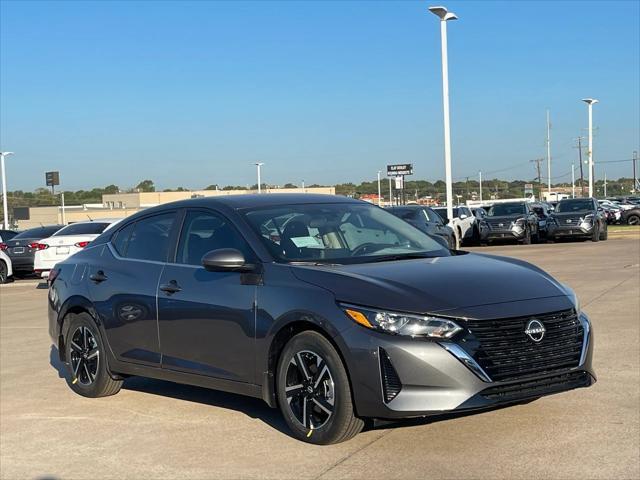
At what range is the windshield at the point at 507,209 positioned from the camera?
30.2m

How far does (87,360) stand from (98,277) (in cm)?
74

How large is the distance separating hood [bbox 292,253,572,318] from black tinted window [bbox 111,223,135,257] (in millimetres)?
2211

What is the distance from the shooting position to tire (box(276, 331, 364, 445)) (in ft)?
16.7

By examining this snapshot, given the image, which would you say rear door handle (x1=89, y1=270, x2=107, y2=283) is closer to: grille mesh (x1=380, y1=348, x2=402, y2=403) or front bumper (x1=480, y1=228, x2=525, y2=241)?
grille mesh (x1=380, y1=348, x2=402, y2=403)

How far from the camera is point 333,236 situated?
6133 millimetres

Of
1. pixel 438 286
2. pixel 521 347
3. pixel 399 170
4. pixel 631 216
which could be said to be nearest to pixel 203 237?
pixel 438 286

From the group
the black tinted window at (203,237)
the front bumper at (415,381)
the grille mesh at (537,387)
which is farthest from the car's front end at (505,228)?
the front bumper at (415,381)

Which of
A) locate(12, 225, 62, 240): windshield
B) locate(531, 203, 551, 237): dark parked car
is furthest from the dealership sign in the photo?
locate(12, 225, 62, 240): windshield

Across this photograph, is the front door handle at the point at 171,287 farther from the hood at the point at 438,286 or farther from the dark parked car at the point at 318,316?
the hood at the point at 438,286

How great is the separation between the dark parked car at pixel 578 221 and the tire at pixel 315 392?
2476cm

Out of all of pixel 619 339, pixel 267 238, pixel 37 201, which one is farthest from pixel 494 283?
pixel 37 201

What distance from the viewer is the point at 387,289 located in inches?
199

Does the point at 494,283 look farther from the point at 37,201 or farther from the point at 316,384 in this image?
the point at 37,201

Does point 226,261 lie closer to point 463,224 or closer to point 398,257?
point 398,257
